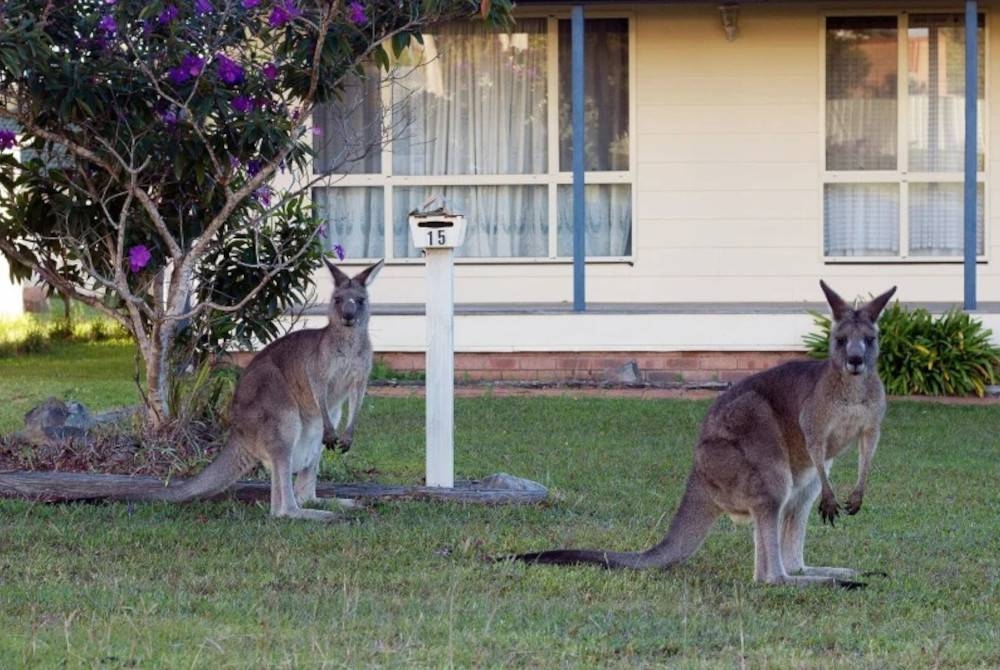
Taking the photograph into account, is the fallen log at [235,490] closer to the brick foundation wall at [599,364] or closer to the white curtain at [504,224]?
the brick foundation wall at [599,364]

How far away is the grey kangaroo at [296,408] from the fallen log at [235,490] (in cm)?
9

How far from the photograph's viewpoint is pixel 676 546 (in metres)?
7.33

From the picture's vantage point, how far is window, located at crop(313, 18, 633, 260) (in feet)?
56.7

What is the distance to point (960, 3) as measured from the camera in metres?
16.8

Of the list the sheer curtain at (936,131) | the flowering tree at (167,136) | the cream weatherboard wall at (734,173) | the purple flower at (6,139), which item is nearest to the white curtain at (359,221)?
the cream weatherboard wall at (734,173)

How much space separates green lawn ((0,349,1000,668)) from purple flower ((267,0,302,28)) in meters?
2.71

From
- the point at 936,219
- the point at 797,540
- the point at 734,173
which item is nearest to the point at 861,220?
the point at 936,219

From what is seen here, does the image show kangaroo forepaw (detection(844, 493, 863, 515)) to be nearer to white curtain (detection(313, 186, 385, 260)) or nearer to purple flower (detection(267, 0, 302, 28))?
purple flower (detection(267, 0, 302, 28))

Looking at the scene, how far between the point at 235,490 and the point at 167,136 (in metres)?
2.08

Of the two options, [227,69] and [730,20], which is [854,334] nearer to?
[227,69]

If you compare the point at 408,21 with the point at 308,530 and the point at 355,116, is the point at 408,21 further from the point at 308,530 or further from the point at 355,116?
the point at 355,116

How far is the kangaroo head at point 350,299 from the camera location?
29.8ft

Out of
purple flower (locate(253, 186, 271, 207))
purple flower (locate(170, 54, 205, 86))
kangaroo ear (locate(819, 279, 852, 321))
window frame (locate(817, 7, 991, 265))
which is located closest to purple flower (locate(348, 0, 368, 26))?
purple flower (locate(170, 54, 205, 86))

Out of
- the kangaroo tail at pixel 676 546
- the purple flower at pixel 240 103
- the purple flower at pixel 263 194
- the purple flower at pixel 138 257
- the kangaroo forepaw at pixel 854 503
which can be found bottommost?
the kangaroo tail at pixel 676 546
